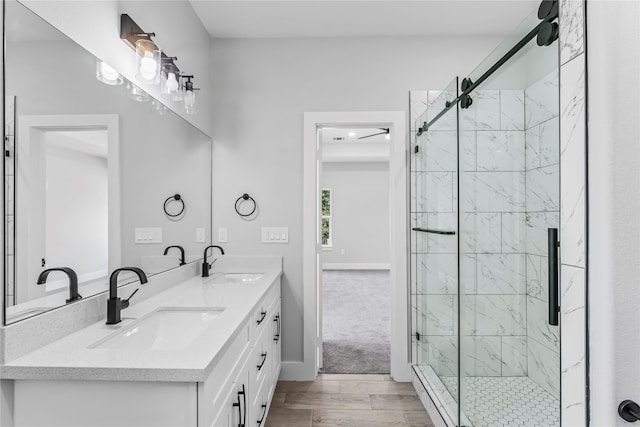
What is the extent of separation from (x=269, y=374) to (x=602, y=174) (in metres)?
2.01

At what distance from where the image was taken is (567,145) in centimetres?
88

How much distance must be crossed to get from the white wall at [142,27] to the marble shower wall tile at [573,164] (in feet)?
5.34

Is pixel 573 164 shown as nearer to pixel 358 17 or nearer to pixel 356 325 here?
pixel 358 17

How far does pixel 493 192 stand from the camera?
1.76 meters

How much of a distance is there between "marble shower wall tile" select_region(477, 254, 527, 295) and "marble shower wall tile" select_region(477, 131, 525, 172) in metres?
0.44

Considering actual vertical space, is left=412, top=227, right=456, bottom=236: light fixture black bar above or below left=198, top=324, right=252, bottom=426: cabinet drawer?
above

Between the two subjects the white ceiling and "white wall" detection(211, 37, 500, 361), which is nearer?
the white ceiling

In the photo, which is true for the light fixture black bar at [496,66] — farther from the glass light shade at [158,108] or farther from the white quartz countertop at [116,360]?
the glass light shade at [158,108]

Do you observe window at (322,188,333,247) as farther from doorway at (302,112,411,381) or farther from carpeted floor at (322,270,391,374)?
doorway at (302,112,411,381)

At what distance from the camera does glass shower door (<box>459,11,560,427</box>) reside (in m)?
1.42

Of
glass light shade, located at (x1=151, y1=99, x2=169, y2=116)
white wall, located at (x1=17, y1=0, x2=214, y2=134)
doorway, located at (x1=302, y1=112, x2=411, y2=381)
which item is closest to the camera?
white wall, located at (x1=17, y1=0, x2=214, y2=134)

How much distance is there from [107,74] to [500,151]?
1866mm

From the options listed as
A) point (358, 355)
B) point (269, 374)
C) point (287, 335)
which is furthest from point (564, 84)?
point (358, 355)

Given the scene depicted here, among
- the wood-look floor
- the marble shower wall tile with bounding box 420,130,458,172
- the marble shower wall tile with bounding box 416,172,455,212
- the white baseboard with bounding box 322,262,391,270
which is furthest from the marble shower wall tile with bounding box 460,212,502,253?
the white baseboard with bounding box 322,262,391,270
